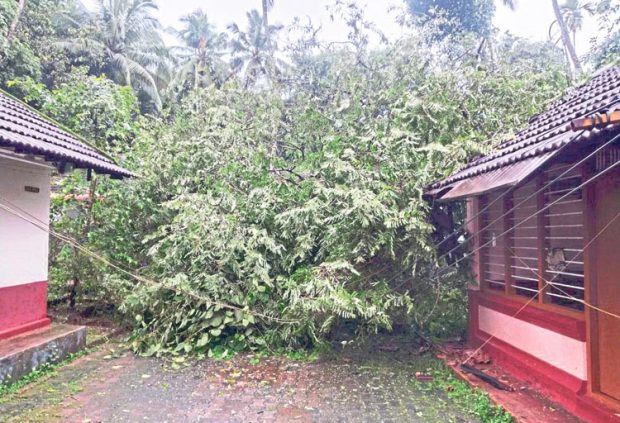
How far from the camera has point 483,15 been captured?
1864cm

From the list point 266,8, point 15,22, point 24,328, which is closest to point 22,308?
point 24,328

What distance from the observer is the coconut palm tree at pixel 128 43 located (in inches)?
776

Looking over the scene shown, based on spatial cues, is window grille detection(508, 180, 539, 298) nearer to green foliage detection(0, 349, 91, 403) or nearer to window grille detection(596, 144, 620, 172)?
window grille detection(596, 144, 620, 172)

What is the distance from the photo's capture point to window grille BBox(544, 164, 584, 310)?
428 cm

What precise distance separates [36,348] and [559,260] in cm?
597

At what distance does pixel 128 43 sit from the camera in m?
22.6

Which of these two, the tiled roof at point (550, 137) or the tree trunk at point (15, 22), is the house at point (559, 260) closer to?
the tiled roof at point (550, 137)

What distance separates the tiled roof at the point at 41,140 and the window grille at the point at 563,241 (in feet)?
18.1

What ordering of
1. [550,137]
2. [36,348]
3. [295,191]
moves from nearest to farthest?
[550,137], [36,348], [295,191]

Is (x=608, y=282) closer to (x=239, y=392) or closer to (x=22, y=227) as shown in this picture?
(x=239, y=392)

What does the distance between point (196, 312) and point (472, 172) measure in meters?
4.28

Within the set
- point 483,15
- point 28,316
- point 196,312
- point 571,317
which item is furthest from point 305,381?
point 483,15

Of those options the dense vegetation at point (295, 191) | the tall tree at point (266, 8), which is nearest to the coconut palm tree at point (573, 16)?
the tall tree at point (266, 8)

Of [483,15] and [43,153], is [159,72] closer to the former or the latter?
[483,15]
